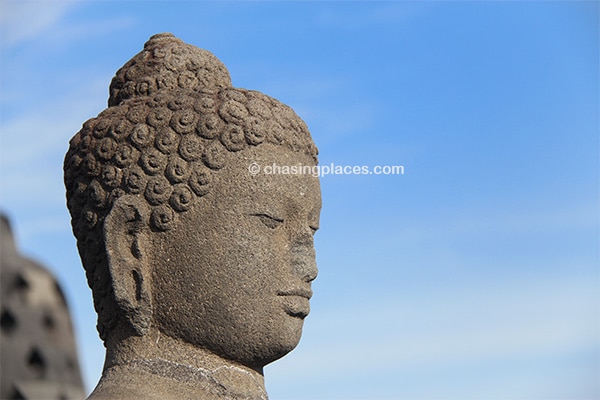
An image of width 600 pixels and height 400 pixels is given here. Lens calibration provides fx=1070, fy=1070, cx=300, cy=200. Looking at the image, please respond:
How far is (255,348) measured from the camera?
666 centimetres

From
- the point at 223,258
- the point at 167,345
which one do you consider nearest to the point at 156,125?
the point at 223,258

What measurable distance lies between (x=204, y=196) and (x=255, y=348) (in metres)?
1.00

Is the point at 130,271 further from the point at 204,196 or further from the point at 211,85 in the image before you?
the point at 211,85

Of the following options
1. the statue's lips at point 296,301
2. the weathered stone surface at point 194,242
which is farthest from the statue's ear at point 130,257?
the statue's lips at point 296,301

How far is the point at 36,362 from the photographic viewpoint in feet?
10.3

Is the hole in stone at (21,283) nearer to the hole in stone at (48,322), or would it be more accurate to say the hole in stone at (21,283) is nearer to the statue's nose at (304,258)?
the hole in stone at (48,322)

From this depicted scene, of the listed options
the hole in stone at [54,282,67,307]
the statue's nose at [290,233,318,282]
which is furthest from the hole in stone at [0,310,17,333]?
the statue's nose at [290,233,318,282]

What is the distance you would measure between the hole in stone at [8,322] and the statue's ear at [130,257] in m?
3.54

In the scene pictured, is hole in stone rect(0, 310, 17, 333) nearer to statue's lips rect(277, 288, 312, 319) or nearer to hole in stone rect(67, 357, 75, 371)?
hole in stone rect(67, 357, 75, 371)

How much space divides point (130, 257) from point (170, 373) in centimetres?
77

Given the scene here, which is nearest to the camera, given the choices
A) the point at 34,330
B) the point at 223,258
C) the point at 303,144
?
the point at 34,330

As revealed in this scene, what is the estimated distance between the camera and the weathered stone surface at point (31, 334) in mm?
3111

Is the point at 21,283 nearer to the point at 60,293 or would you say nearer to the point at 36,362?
the point at 60,293

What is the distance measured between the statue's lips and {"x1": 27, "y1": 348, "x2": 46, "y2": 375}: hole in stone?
142 inches
